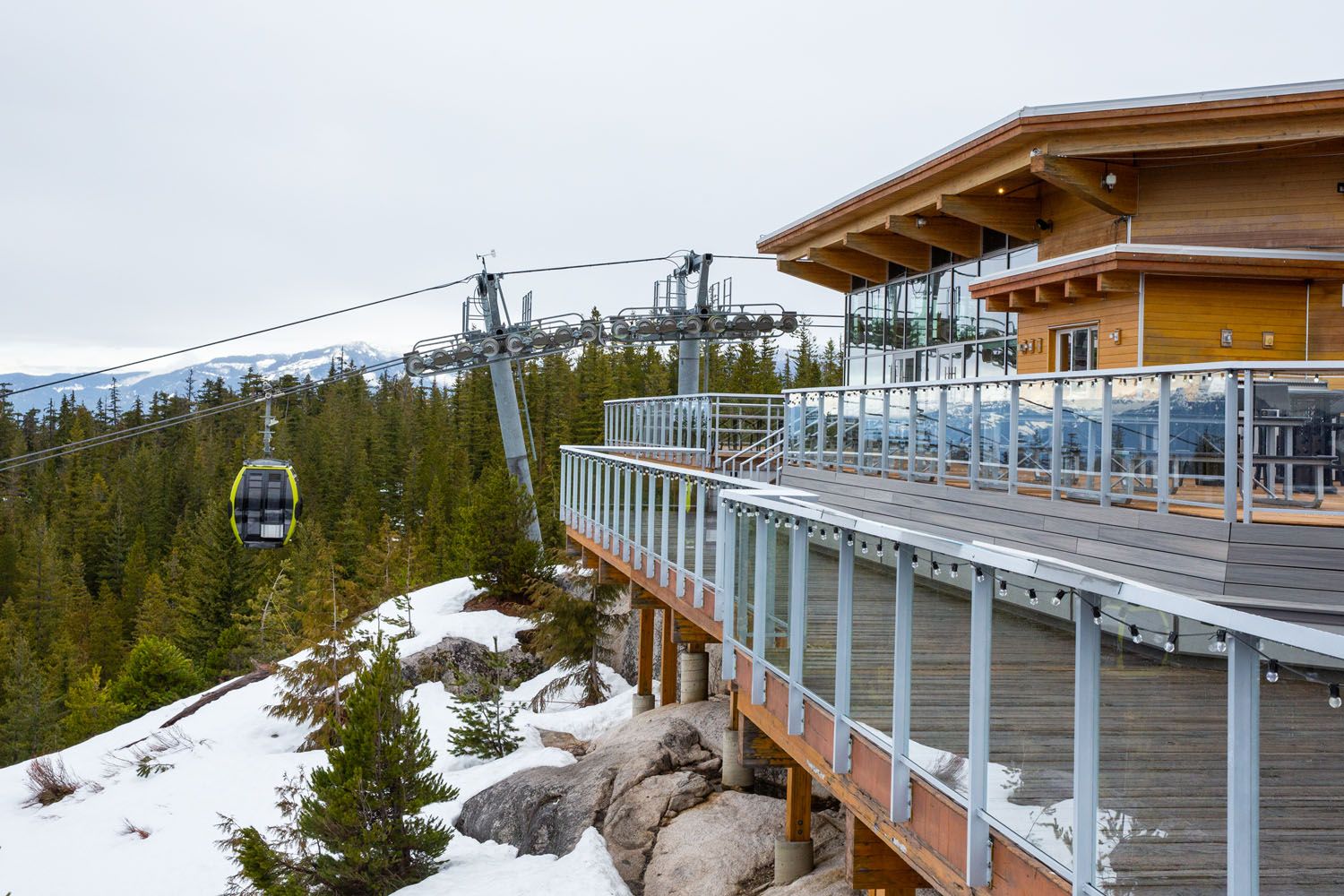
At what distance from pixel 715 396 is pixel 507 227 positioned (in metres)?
86.1

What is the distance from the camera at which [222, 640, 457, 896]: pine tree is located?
635 inches

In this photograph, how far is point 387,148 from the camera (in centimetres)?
3575

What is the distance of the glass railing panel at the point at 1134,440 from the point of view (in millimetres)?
8766

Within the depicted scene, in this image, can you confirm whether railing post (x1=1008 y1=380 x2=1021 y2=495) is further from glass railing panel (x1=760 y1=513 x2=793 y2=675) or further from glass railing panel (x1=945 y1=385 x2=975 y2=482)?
glass railing panel (x1=760 y1=513 x2=793 y2=675)

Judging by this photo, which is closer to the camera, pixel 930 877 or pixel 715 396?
pixel 930 877

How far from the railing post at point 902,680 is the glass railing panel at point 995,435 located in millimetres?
5135

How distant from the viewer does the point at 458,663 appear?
94.6 feet

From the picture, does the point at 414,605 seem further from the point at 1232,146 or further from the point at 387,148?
the point at 1232,146

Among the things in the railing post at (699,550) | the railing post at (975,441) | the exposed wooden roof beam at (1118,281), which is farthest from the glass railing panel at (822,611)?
the exposed wooden roof beam at (1118,281)

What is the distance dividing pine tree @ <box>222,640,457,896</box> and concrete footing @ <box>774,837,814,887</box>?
273 inches

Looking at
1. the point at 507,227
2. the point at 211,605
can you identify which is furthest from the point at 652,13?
the point at 507,227

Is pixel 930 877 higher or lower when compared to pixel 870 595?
lower

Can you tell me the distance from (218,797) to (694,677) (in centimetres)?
1415

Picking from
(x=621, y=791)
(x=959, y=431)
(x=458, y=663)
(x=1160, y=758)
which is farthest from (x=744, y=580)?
(x=458, y=663)
